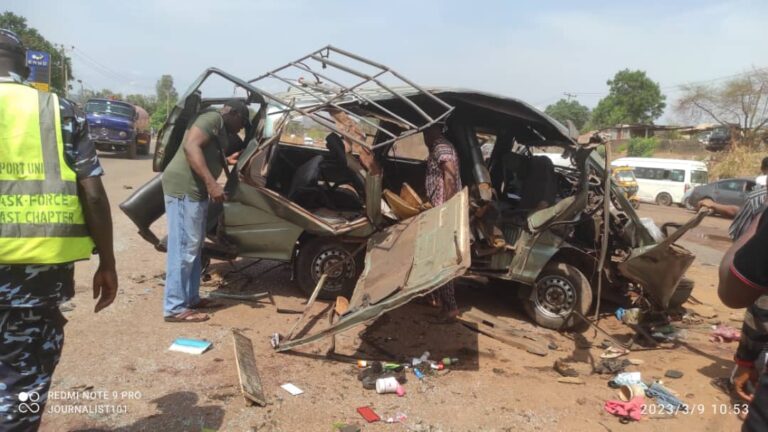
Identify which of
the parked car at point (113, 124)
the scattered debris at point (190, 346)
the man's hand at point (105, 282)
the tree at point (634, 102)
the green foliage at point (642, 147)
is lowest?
the scattered debris at point (190, 346)

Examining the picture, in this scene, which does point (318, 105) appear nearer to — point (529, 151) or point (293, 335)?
point (293, 335)

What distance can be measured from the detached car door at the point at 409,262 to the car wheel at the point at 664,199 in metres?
21.8

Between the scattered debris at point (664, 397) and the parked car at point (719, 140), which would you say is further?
the parked car at point (719, 140)

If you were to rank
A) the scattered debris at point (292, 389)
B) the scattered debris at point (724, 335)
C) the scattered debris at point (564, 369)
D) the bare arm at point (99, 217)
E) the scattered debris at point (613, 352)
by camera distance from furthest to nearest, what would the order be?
1. the scattered debris at point (724, 335)
2. the scattered debris at point (613, 352)
3. the scattered debris at point (564, 369)
4. the scattered debris at point (292, 389)
5. the bare arm at point (99, 217)

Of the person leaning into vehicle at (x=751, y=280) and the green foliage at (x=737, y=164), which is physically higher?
the green foliage at (x=737, y=164)

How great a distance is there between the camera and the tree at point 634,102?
195 ft

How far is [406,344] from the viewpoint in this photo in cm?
448

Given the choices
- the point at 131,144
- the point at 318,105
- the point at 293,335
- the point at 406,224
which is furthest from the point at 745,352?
the point at 131,144

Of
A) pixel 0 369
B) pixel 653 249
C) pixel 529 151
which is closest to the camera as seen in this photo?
pixel 0 369

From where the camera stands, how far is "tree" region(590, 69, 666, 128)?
59.3 metres

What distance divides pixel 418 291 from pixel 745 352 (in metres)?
2.57

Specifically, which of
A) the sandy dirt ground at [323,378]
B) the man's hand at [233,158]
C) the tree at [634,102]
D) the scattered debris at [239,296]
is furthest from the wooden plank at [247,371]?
the tree at [634,102]

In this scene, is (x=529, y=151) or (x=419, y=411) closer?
(x=419, y=411)

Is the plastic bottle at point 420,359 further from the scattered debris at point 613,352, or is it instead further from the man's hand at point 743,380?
the man's hand at point 743,380
